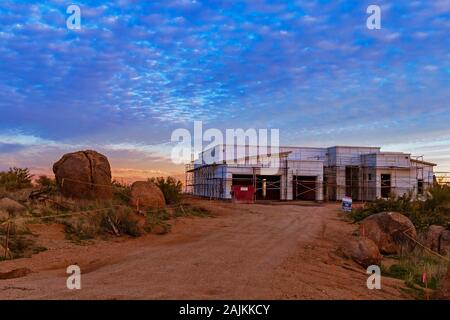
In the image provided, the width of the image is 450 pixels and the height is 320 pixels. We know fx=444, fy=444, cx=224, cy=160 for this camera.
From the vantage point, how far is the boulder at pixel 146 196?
21.7 metres

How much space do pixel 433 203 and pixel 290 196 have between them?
71.7ft

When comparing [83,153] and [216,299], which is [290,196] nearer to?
[83,153]

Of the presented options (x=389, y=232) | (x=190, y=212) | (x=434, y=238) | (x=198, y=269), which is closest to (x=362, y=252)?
(x=389, y=232)

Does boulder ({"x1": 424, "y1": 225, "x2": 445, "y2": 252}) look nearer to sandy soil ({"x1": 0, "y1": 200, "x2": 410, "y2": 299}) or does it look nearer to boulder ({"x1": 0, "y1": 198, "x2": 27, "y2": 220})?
sandy soil ({"x1": 0, "y1": 200, "x2": 410, "y2": 299})

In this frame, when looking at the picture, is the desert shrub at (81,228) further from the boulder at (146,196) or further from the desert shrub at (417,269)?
the desert shrub at (417,269)

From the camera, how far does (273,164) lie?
149 feet

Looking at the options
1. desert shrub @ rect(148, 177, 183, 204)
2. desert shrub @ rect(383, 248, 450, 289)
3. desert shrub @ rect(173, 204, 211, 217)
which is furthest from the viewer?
desert shrub @ rect(148, 177, 183, 204)

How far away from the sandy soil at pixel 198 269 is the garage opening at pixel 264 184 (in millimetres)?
27546

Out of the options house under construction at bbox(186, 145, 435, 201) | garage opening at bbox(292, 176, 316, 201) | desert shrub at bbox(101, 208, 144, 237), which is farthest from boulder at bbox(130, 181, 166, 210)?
garage opening at bbox(292, 176, 316, 201)

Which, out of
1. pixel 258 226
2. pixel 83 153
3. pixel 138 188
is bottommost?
pixel 258 226

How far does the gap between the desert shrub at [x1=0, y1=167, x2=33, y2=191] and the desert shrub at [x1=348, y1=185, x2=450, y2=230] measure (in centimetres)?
1948

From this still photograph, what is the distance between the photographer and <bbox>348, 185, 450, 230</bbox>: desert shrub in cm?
2067

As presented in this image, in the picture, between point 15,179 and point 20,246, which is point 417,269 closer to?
point 20,246

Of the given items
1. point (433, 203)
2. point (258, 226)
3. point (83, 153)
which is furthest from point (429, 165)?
point (83, 153)
